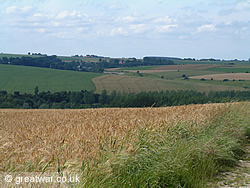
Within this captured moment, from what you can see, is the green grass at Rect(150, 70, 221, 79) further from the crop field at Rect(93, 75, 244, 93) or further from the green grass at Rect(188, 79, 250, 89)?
the green grass at Rect(188, 79, 250, 89)

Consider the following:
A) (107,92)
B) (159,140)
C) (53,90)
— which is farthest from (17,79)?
(159,140)

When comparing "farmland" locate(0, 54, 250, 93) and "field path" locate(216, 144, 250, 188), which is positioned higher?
"field path" locate(216, 144, 250, 188)

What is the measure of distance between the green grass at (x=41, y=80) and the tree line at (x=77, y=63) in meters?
16.8

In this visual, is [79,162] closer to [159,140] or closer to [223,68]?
[159,140]

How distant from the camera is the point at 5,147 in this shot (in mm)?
4590

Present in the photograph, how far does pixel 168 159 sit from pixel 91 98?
2335 inches

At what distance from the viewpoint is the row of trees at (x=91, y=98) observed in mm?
59656

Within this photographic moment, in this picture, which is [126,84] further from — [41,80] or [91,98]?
[41,80]

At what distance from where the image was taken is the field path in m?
5.31

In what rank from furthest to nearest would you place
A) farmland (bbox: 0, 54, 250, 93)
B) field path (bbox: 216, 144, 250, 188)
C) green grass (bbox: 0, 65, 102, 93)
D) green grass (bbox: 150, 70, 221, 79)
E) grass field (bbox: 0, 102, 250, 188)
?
green grass (bbox: 150, 70, 221, 79) < green grass (bbox: 0, 65, 102, 93) < farmland (bbox: 0, 54, 250, 93) < field path (bbox: 216, 144, 250, 188) < grass field (bbox: 0, 102, 250, 188)

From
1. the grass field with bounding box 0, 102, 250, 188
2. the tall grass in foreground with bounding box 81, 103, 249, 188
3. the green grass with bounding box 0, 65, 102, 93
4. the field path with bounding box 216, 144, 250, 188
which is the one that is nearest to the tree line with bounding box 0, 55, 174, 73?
the green grass with bounding box 0, 65, 102, 93

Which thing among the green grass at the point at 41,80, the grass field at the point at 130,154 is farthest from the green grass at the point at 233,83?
the grass field at the point at 130,154

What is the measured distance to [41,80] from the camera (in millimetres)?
83250

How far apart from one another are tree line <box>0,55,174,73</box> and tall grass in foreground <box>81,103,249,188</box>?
331 ft
